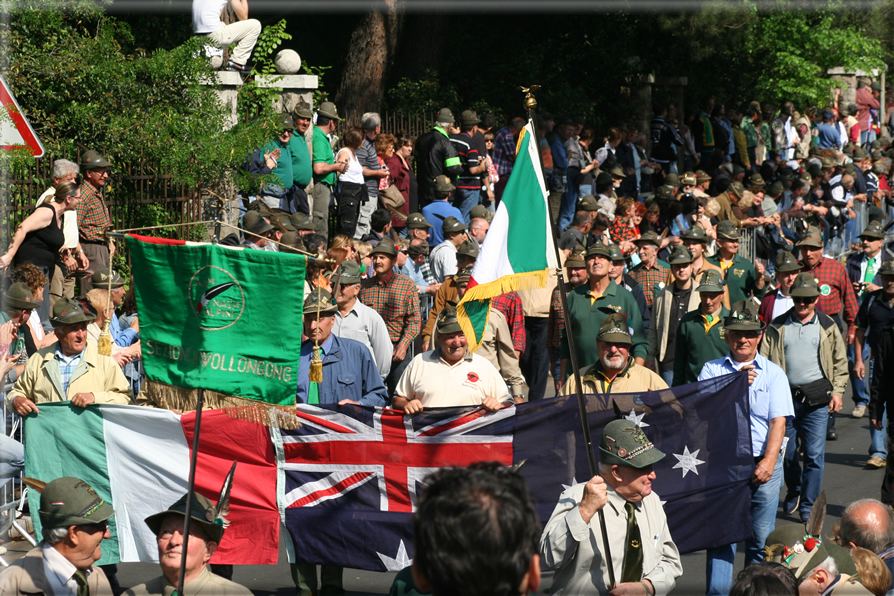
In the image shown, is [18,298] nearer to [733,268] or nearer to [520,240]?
[520,240]

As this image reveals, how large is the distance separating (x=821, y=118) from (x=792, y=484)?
25.3 meters

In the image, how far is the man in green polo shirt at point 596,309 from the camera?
9859mm

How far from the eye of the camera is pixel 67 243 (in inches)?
418

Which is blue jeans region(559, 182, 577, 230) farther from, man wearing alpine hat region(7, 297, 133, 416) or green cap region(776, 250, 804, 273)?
man wearing alpine hat region(7, 297, 133, 416)

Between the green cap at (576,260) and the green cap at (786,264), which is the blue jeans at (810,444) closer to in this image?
the green cap at (786,264)

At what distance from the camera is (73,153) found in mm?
12227

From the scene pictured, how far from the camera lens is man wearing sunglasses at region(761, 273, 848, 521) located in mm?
9172

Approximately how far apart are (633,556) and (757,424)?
2431 mm

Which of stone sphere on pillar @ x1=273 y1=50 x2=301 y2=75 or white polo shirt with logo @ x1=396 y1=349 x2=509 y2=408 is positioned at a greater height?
stone sphere on pillar @ x1=273 y1=50 x2=301 y2=75

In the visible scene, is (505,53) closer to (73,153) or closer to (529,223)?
(73,153)

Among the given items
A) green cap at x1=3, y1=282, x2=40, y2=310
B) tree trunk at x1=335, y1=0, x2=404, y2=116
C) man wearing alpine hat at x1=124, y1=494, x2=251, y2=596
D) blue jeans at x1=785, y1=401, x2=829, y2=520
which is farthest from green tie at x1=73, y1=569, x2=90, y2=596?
tree trunk at x1=335, y1=0, x2=404, y2=116

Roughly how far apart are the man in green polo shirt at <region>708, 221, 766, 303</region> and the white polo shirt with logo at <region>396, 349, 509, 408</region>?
456cm

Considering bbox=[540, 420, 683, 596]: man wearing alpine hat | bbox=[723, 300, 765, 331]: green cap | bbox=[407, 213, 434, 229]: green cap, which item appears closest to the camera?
bbox=[540, 420, 683, 596]: man wearing alpine hat

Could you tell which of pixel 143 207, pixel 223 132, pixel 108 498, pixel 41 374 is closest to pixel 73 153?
pixel 143 207
